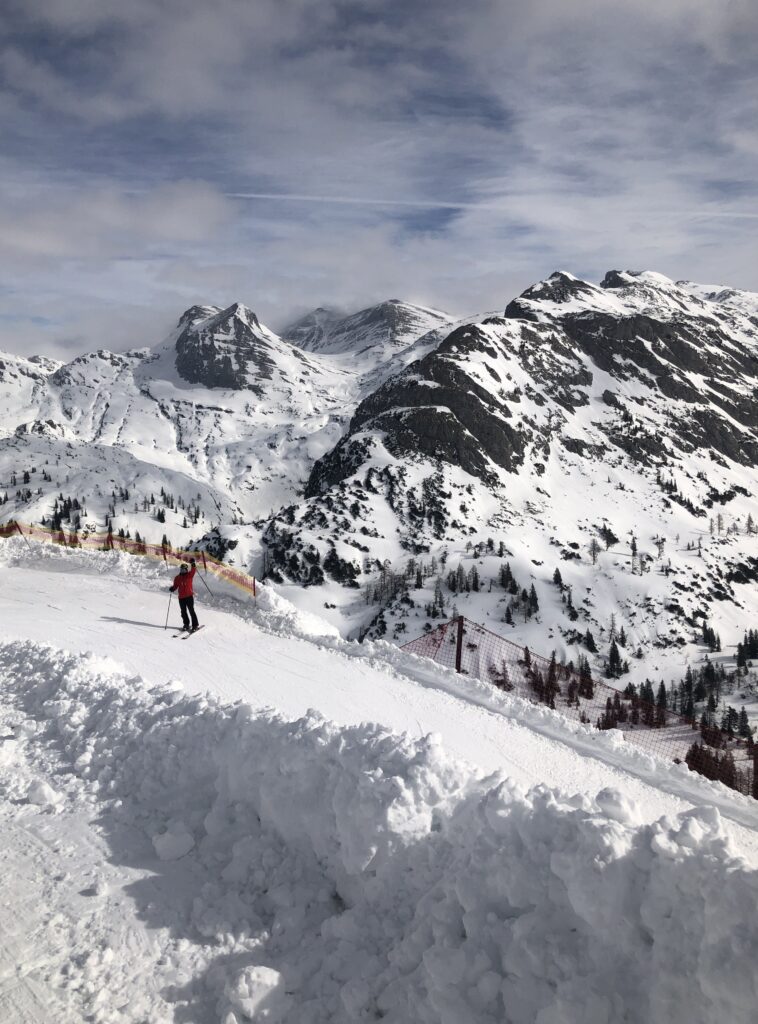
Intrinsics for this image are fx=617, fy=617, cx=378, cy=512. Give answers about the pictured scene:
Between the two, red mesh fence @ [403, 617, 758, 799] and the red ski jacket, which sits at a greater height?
the red ski jacket

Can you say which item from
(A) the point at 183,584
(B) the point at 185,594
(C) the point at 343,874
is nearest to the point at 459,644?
(B) the point at 185,594

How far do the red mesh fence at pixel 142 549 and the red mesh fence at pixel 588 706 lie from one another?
7101mm

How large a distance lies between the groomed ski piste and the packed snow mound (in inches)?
0.9

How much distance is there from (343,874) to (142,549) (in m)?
26.2

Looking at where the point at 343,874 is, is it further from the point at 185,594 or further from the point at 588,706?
the point at 588,706

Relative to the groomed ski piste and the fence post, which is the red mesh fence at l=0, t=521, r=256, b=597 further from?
the groomed ski piste

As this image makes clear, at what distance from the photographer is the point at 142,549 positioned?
31391 mm

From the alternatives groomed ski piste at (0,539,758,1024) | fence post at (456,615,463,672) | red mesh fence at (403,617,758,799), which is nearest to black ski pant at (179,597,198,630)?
groomed ski piste at (0,539,758,1024)

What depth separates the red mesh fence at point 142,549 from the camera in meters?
23.4

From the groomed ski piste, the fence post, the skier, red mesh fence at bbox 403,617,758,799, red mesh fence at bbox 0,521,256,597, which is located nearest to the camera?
the groomed ski piste

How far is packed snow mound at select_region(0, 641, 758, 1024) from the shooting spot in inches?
228

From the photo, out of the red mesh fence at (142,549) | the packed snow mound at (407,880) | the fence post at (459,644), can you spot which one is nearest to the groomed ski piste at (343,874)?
the packed snow mound at (407,880)

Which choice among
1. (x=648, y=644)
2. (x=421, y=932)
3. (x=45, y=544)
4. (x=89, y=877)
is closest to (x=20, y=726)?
(x=89, y=877)

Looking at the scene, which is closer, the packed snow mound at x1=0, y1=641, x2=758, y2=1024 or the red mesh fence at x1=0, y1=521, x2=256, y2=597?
the packed snow mound at x1=0, y1=641, x2=758, y2=1024
